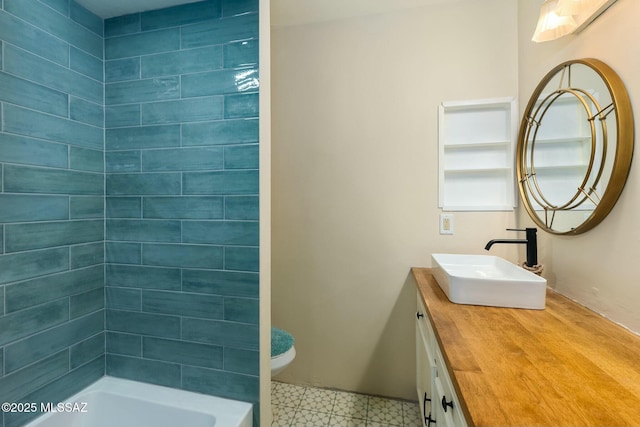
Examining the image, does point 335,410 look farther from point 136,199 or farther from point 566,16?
point 566,16

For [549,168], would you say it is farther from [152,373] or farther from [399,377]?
[152,373]

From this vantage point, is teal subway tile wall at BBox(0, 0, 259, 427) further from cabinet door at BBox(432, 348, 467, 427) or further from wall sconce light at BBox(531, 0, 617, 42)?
wall sconce light at BBox(531, 0, 617, 42)

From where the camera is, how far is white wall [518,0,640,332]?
3.11 feet

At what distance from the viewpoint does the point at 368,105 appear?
6.40ft

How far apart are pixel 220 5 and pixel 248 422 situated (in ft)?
5.62

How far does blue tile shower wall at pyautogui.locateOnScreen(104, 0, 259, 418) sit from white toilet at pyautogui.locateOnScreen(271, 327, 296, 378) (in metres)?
0.30

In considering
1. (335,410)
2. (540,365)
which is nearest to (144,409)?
(335,410)

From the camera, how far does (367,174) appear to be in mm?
1954

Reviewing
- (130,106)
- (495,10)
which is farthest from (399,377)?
(495,10)

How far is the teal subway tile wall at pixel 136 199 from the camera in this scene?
1.09 m

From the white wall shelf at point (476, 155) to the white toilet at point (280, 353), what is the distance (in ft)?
4.12

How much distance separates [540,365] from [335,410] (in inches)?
57.8

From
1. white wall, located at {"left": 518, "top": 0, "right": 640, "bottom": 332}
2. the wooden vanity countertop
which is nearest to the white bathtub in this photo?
the wooden vanity countertop

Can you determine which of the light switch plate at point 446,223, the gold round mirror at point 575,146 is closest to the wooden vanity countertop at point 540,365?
the gold round mirror at point 575,146
